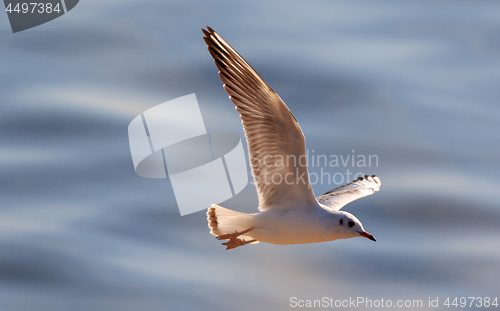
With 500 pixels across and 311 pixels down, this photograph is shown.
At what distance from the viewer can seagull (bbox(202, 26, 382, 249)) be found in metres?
4.13

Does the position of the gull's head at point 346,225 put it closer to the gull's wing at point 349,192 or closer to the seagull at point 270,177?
the seagull at point 270,177

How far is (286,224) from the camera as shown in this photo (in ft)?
14.5

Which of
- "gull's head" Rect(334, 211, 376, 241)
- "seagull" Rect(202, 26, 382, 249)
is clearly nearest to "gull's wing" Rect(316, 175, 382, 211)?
"gull's head" Rect(334, 211, 376, 241)

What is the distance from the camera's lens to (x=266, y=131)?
14.0ft

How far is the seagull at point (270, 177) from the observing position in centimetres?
413

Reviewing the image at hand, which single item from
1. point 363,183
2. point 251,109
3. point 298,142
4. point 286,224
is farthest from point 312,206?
point 363,183

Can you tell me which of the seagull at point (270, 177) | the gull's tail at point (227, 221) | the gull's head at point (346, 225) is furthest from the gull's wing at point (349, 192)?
the gull's tail at point (227, 221)

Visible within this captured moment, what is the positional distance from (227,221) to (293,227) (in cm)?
46

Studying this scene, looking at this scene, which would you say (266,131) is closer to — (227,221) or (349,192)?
(227,221)

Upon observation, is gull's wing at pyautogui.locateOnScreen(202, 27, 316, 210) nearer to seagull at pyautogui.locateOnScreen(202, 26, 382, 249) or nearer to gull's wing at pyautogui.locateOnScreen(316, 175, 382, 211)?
seagull at pyautogui.locateOnScreen(202, 26, 382, 249)

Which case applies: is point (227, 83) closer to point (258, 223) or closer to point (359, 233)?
point (258, 223)

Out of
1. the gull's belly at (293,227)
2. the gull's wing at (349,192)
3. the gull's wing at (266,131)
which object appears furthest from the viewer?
the gull's wing at (349,192)

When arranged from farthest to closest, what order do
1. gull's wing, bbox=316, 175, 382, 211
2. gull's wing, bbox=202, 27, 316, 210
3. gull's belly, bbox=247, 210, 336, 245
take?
gull's wing, bbox=316, 175, 382, 211 → gull's belly, bbox=247, 210, 336, 245 → gull's wing, bbox=202, 27, 316, 210

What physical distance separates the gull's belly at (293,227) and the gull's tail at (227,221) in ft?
0.22
